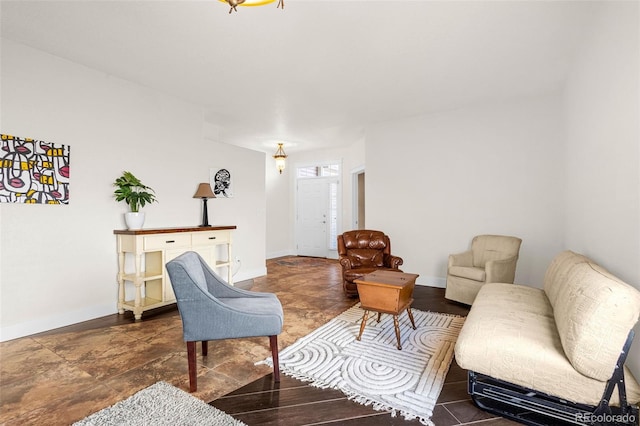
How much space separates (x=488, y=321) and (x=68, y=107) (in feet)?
13.9

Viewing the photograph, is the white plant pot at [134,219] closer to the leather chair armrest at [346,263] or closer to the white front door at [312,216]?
the leather chair armrest at [346,263]

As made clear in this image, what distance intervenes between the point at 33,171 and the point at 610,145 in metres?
4.79

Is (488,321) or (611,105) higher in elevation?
(611,105)

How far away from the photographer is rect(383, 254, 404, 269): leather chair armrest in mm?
3998

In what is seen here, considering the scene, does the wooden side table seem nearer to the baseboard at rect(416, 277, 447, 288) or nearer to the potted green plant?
the baseboard at rect(416, 277, 447, 288)

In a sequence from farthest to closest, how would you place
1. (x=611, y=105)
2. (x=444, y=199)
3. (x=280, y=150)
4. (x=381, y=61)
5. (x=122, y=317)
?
(x=280, y=150) → (x=444, y=199) → (x=122, y=317) → (x=381, y=61) → (x=611, y=105)

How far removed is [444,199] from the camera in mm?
4609

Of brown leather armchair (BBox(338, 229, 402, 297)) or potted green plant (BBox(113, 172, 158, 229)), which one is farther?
brown leather armchair (BBox(338, 229, 402, 297))

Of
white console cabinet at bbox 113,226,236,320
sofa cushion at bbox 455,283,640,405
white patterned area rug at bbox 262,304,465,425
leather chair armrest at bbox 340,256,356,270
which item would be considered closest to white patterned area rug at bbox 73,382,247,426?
white patterned area rug at bbox 262,304,465,425

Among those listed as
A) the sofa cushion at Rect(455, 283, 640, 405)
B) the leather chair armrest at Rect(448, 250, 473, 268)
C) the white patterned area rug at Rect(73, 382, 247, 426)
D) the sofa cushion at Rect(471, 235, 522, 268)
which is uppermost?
the sofa cushion at Rect(471, 235, 522, 268)

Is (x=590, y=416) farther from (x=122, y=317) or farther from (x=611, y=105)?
(x=122, y=317)

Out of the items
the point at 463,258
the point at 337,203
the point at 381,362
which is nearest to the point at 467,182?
the point at 463,258

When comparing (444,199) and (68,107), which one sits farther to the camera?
(444,199)

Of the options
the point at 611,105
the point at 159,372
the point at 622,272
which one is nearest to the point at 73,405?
the point at 159,372
